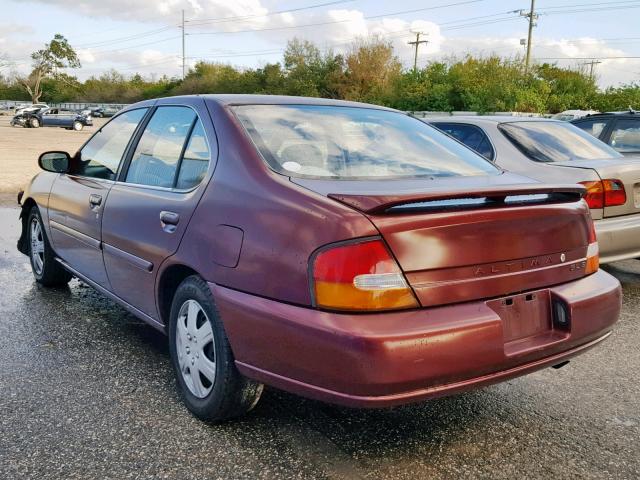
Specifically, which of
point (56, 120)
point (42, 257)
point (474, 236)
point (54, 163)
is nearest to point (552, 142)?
point (474, 236)

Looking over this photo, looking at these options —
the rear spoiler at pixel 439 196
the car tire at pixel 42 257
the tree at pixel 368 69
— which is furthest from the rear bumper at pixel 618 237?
the tree at pixel 368 69

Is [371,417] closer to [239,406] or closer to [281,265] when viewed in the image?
[239,406]

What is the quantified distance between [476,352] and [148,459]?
141 centimetres

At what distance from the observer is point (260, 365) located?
8.07ft

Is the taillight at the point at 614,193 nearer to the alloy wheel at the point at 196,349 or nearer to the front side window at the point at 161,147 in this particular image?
the front side window at the point at 161,147

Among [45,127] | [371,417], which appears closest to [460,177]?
[371,417]

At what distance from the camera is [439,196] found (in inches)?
92.7

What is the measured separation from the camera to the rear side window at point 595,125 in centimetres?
761

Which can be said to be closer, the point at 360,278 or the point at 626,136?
the point at 360,278

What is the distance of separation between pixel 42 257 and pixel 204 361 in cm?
296

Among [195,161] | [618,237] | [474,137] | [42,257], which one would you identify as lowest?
[42,257]

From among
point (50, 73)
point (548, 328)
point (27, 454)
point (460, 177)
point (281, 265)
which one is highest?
point (50, 73)

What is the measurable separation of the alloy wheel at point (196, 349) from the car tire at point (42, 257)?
237 centimetres

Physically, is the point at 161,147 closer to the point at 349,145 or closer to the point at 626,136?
the point at 349,145
